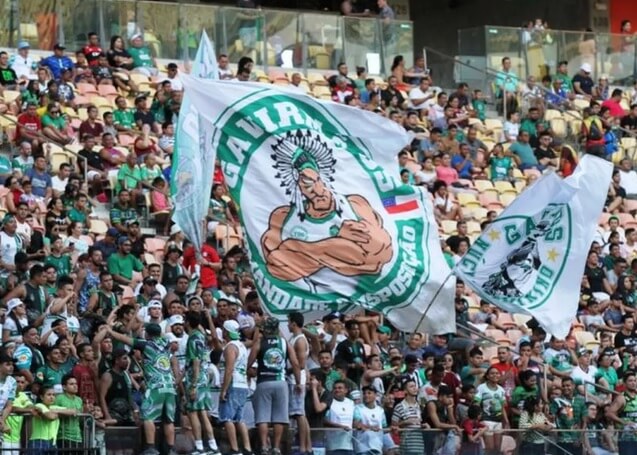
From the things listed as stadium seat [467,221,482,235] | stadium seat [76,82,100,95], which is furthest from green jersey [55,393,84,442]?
stadium seat [467,221,482,235]

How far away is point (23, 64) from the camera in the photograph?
2958 cm

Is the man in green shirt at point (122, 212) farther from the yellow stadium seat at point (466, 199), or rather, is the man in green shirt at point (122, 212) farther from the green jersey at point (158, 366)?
the yellow stadium seat at point (466, 199)

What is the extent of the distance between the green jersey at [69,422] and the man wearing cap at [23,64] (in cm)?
877

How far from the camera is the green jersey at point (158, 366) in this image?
70.2 ft

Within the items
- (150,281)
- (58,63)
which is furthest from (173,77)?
(150,281)

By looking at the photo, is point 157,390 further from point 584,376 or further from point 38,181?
point 584,376

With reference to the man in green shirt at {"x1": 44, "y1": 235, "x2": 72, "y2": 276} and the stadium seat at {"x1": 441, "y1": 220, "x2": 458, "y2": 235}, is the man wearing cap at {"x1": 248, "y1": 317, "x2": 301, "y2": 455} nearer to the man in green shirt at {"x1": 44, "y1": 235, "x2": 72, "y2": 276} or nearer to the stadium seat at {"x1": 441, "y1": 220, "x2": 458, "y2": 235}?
the man in green shirt at {"x1": 44, "y1": 235, "x2": 72, "y2": 276}

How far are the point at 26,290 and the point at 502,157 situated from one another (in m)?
10.8

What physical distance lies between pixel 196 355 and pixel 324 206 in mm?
1849

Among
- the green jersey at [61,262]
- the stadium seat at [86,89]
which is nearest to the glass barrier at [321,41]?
the stadium seat at [86,89]

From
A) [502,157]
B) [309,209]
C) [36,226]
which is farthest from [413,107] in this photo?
[309,209]

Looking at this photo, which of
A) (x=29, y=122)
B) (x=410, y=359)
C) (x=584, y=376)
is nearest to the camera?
(x=410, y=359)

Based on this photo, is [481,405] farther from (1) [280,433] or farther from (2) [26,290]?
(2) [26,290]

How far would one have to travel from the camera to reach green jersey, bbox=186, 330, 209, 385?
71.0 ft
